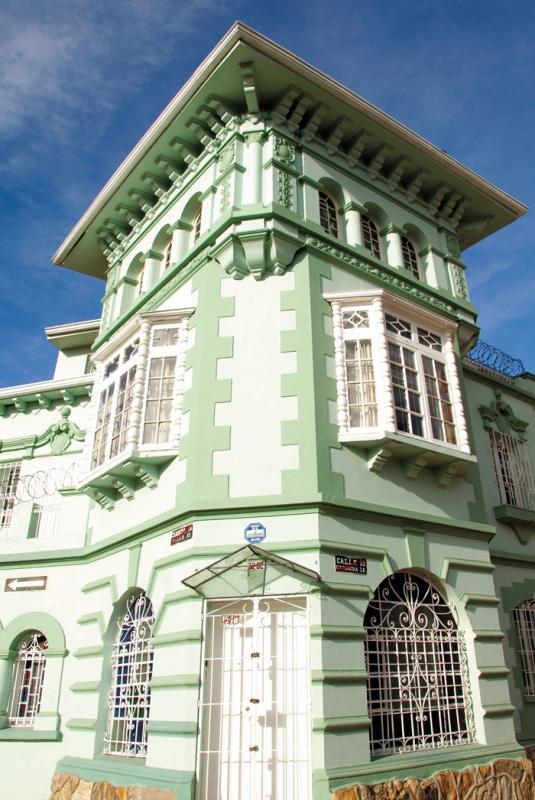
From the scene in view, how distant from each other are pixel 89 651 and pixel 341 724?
15.6 feet

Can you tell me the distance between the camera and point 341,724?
7461mm

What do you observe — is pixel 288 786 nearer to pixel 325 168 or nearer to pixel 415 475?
pixel 415 475

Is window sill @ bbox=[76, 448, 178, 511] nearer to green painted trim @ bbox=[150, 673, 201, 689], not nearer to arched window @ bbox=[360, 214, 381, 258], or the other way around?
green painted trim @ bbox=[150, 673, 201, 689]

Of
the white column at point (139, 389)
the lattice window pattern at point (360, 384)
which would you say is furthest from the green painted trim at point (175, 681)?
the lattice window pattern at point (360, 384)

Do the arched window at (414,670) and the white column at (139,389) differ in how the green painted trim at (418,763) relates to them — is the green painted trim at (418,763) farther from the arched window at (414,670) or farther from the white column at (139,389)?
the white column at (139,389)

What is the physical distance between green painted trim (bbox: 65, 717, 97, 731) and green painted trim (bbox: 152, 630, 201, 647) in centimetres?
220

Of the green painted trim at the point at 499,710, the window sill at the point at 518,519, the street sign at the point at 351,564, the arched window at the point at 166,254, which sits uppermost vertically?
the arched window at the point at 166,254

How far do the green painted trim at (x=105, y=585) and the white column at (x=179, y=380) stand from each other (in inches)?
104

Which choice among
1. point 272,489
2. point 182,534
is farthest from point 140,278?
point 272,489

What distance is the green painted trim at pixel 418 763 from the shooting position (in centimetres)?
725

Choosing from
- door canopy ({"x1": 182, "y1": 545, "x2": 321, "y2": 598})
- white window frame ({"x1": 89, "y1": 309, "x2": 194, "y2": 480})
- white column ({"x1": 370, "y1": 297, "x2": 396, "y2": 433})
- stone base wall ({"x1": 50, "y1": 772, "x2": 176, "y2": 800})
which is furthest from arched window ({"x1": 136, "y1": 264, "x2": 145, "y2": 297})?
stone base wall ({"x1": 50, "y1": 772, "x2": 176, "y2": 800})

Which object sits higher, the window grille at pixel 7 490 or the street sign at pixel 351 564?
the window grille at pixel 7 490

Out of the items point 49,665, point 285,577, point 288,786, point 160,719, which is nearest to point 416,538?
point 285,577

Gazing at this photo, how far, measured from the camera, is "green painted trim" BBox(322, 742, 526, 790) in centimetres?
725
